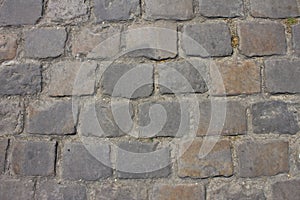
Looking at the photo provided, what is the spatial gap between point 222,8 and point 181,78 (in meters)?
0.35

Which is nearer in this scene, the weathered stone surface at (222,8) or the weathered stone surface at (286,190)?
the weathered stone surface at (286,190)

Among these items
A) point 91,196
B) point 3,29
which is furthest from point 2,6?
point 91,196

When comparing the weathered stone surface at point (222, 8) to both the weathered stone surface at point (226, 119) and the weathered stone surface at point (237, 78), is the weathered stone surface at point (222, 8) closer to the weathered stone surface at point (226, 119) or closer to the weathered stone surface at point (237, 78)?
the weathered stone surface at point (237, 78)

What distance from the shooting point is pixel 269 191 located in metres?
1.38

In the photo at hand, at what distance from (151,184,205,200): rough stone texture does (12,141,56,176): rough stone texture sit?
1.37 feet

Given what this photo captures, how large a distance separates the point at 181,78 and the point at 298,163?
560 millimetres

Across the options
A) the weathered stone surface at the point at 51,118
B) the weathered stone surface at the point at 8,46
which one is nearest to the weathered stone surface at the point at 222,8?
the weathered stone surface at the point at 51,118

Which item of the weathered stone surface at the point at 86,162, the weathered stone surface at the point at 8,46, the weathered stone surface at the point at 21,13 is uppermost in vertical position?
the weathered stone surface at the point at 21,13

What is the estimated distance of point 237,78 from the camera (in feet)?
4.72

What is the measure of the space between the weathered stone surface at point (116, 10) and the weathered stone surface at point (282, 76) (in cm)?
59

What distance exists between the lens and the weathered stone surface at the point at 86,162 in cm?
139

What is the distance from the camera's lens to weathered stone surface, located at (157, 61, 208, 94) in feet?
4.70

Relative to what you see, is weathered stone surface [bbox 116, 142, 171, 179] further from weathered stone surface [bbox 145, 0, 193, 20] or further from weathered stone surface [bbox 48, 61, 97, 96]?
weathered stone surface [bbox 145, 0, 193, 20]

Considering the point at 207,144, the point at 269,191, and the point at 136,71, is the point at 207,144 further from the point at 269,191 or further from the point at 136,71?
the point at 136,71
